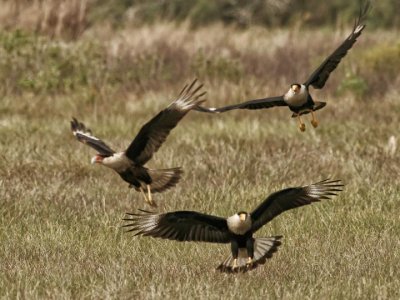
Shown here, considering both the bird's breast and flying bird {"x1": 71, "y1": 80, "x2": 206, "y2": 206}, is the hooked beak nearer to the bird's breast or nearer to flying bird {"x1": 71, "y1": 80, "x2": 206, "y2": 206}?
flying bird {"x1": 71, "y1": 80, "x2": 206, "y2": 206}

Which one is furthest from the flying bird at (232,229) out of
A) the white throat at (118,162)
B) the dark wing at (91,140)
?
the dark wing at (91,140)

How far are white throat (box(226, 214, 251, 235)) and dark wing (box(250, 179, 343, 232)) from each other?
14 cm

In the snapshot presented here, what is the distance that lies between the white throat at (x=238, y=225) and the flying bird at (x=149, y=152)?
2.53 feet

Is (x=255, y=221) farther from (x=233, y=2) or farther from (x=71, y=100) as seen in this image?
(x=233, y=2)

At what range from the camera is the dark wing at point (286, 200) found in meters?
5.19

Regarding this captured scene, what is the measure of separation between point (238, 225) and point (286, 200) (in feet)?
1.27

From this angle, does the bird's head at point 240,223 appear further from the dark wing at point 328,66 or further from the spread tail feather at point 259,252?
the dark wing at point 328,66

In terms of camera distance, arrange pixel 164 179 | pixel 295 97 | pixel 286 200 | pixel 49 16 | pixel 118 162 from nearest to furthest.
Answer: pixel 286 200, pixel 295 97, pixel 118 162, pixel 164 179, pixel 49 16

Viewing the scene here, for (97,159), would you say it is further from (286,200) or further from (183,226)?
(286,200)

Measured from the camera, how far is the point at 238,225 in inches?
197

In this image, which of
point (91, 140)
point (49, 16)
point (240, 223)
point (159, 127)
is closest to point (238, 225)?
point (240, 223)

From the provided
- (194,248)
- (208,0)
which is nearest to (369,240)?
(194,248)

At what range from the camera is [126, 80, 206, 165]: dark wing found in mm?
5719

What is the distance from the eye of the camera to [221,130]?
1080 centimetres
